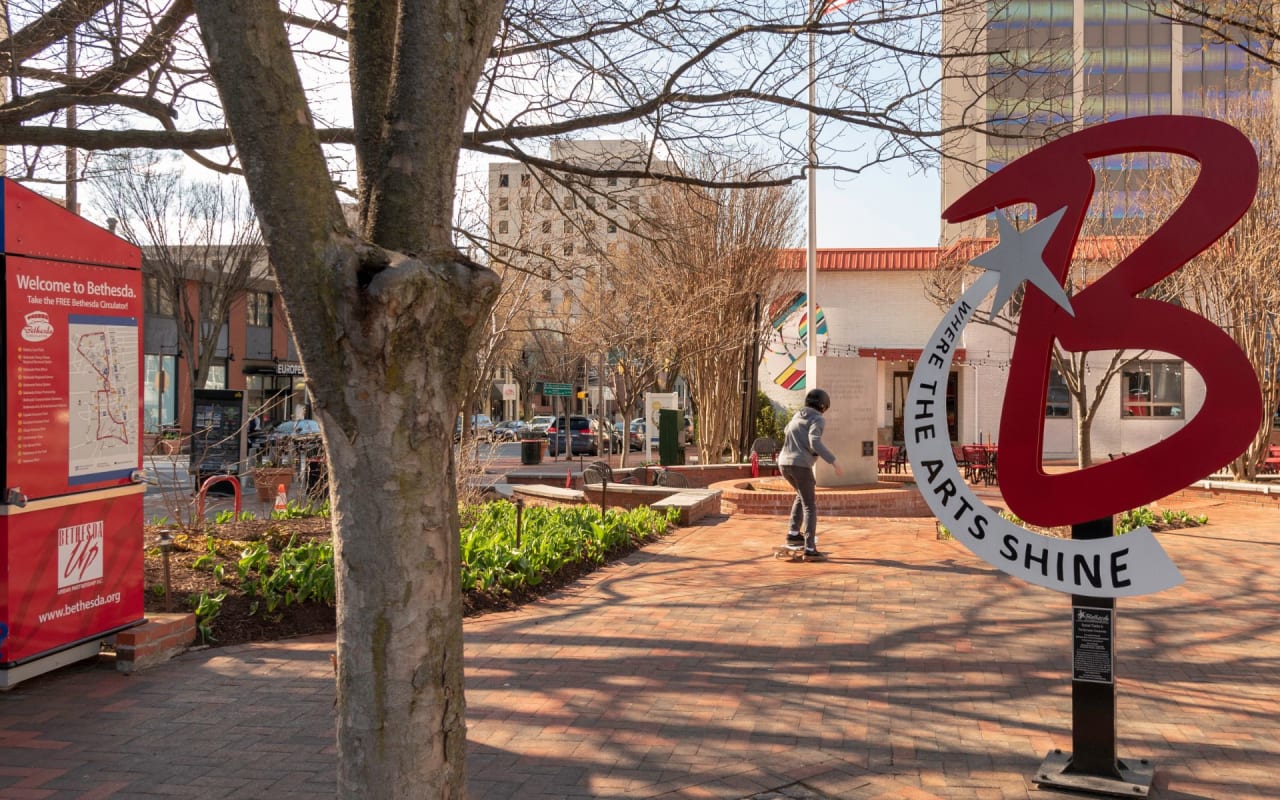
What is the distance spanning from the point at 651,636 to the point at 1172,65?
4867 cm

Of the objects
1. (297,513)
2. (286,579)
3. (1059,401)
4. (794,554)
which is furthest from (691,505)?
(1059,401)

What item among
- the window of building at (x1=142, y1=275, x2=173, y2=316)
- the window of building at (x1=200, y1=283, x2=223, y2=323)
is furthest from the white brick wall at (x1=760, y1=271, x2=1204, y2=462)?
the window of building at (x1=142, y1=275, x2=173, y2=316)

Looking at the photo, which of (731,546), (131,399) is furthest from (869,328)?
(131,399)

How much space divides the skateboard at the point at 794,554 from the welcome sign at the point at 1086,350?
556 cm

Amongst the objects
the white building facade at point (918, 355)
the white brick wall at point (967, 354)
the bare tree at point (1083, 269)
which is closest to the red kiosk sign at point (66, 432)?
the bare tree at point (1083, 269)

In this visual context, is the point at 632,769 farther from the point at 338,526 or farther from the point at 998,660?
the point at 998,660

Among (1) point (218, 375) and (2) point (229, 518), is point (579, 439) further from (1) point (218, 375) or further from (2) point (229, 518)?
(2) point (229, 518)

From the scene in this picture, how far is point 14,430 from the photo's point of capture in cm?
561

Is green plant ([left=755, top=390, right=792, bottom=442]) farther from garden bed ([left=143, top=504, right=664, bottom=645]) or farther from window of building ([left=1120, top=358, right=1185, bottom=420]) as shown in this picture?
garden bed ([left=143, top=504, right=664, bottom=645])

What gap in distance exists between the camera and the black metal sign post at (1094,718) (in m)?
4.47

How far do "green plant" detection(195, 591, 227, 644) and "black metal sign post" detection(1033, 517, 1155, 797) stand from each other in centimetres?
531

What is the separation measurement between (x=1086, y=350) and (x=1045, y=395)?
0.37 m

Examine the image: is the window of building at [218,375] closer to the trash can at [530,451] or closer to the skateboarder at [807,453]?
the trash can at [530,451]

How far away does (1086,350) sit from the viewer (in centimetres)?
500
